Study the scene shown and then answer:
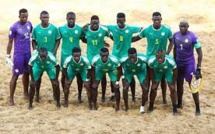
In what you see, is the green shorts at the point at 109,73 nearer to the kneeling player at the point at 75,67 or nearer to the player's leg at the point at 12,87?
the kneeling player at the point at 75,67

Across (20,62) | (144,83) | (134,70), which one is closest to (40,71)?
(20,62)

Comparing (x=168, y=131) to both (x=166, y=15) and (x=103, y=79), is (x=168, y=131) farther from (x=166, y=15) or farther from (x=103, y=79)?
(x=166, y=15)

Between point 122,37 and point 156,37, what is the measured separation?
75 centimetres

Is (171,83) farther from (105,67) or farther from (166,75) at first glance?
(105,67)

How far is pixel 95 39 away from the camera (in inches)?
424

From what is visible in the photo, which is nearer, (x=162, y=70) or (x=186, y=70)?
(x=162, y=70)

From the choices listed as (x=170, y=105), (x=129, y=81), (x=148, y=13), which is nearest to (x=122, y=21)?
(x=129, y=81)

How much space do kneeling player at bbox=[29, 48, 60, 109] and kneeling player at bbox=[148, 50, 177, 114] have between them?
6.43ft

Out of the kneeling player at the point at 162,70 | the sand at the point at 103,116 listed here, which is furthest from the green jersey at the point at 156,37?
the sand at the point at 103,116

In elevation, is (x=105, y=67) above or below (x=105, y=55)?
below

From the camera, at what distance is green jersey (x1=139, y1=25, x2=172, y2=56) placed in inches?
414

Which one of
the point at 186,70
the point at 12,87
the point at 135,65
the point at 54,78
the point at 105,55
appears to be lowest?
the point at 12,87

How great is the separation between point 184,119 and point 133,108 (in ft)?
3.94

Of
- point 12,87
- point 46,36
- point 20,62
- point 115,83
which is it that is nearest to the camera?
point 115,83
